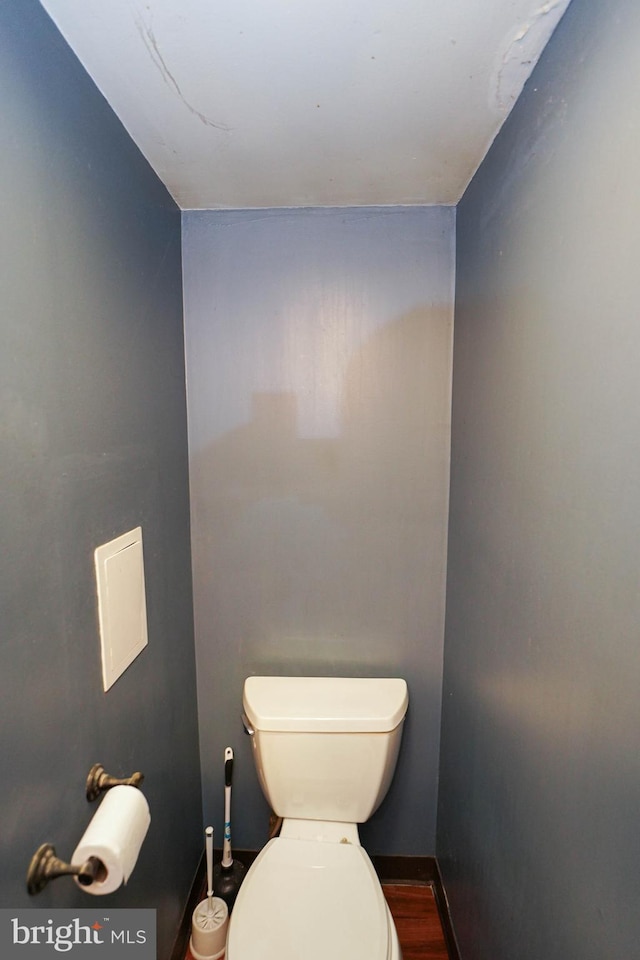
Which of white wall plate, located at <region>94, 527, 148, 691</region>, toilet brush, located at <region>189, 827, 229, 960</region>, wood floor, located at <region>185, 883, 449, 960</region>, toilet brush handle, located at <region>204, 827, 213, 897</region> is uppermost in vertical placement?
white wall plate, located at <region>94, 527, 148, 691</region>

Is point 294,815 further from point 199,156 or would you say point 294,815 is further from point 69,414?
point 199,156

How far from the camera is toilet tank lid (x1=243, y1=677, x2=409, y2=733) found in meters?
1.21

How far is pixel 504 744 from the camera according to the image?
913 millimetres

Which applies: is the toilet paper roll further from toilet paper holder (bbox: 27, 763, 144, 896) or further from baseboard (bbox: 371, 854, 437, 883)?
baseboard (bbox: 371, 854, 437, 883)

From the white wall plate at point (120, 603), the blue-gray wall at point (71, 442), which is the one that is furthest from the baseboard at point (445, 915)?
the white wall plate at point (120, 603)

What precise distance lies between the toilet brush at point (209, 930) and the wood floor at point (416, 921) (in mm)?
78

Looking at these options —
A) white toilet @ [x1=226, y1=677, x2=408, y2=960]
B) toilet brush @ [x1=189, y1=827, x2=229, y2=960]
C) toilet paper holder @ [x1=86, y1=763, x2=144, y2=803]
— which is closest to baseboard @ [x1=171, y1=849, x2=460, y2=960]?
toilet brush @ [x1=189, y1=827, x2=229, y2=960]

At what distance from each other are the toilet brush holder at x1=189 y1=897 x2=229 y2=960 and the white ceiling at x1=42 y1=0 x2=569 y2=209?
207cm

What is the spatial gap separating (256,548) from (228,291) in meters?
0.80

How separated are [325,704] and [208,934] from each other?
0.72 m

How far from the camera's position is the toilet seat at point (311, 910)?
933 mm

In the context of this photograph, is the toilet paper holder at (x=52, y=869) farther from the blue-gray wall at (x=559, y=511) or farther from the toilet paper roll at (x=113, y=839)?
the blue-gray wall at (x=559, y=511)

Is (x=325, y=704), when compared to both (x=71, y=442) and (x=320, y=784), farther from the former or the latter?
(x=71, y=442)

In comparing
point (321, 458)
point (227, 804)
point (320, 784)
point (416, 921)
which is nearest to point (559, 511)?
point (321, 458)
